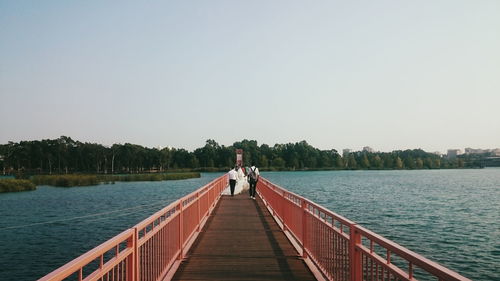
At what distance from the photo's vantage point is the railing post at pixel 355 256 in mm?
5156

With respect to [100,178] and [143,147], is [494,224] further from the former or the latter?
[143,147]

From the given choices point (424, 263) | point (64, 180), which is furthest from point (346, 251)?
point (64, 180)

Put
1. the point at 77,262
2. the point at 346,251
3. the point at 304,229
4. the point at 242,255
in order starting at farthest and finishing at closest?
the point at 242,255
the point at 304,229
the point at 346,251
the point at 77,262

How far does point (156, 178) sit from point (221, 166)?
96.0m

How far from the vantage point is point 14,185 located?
56.8 metres

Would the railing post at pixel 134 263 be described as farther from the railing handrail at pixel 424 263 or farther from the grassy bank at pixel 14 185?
the grassy bank at pixel 14 185

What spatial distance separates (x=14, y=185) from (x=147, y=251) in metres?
59.5

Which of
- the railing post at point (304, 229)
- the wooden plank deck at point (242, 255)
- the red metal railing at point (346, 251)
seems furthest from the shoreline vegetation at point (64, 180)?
the red metal railing at point (346, 251)

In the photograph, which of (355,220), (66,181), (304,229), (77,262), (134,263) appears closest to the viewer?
(77,262)

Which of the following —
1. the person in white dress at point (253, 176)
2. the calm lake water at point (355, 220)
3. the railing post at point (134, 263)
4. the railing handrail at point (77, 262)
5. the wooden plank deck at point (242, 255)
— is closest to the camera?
the railing handrail at point (77, 262)

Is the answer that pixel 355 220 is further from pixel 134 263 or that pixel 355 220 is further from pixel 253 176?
pixel 134 263

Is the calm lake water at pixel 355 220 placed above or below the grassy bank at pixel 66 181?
below

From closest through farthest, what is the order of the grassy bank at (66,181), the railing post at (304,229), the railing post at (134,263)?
1. the railing post at (134,263)
2. the railing post at (304,229)
3. the grassy bank at (66,181)

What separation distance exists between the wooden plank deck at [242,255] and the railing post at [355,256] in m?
1.96
